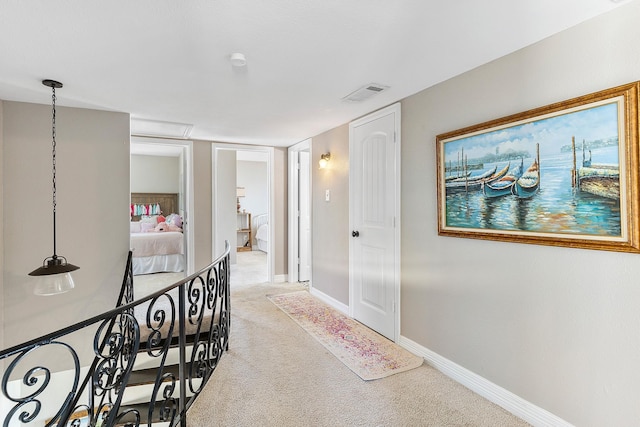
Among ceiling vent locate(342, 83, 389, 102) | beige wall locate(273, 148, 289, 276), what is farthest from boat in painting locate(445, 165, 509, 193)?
beige wall locate(273, 148, 289, 276)

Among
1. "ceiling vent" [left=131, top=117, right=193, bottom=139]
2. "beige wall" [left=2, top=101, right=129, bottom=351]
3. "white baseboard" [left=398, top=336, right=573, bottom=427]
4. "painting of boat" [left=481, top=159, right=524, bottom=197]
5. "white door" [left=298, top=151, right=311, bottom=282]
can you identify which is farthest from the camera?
"white door" [left=298, top=151, right=311, bottom=282]

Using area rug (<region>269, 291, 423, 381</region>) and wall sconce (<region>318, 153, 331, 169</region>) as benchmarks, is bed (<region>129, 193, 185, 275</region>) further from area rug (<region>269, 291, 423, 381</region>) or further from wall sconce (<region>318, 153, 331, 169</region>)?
wall sconce (<region>318, 153, 331, 169</region>)

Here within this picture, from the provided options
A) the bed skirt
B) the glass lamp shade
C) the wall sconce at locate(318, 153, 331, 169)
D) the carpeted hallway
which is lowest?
the carpeted hallway

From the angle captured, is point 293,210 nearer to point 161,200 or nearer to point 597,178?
point 597,178

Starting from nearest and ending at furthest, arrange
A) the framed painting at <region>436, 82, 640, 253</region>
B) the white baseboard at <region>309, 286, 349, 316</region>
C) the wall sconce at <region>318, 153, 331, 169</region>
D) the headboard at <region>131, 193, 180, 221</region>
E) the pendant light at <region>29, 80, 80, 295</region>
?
1. the framed painting at <region>436, 82, 640, 253</region>
2. the pendant light at <region>29, 80, 80, 295</region>
3. the white baseboard at <region>309, 286, 349, 316</region>
4. the wall sconce at <region>318, 153, 331, 169</region>
5. the headboard at <region>131, 193, 180, 221</region>

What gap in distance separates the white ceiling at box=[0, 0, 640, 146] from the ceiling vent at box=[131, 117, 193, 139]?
661 mm

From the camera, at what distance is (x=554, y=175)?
1824mm

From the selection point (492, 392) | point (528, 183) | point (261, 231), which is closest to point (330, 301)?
point (492, 392)

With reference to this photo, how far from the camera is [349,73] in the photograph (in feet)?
7.81

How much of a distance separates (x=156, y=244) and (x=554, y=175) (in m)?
5.83

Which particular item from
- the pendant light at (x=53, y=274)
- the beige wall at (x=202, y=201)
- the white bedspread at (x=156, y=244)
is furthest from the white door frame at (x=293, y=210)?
the pendant light at (x=53, y=274)

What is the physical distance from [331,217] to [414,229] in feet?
4.95

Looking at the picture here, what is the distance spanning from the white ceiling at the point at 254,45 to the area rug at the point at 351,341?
7.23ft

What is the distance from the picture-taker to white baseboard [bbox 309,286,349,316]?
12.7 feet
